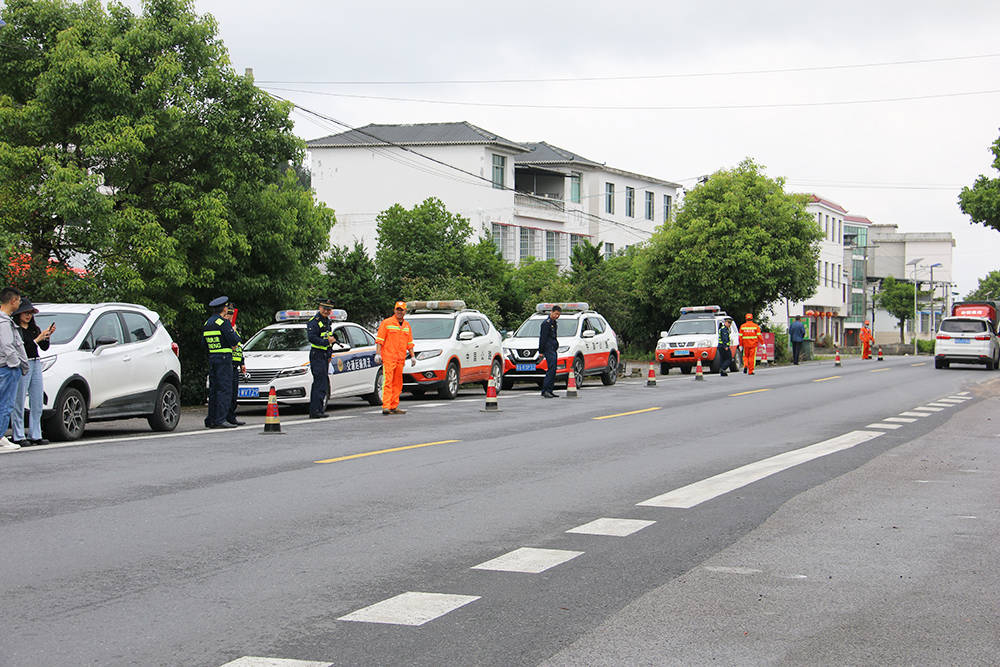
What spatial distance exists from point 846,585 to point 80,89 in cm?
1732

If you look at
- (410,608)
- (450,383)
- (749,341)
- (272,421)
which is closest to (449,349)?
(450,383)

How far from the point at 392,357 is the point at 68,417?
5.70 m

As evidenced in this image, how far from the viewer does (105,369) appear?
14.4 metres

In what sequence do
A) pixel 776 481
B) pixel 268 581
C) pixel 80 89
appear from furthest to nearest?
1. pixel 80 89
2. pixel 776 481
3. pixel 268 581

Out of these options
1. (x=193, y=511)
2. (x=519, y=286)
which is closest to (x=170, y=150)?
(x=193, y=511)

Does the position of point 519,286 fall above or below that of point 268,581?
above

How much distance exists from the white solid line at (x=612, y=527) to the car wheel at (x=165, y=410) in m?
9.03

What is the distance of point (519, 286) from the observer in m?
46.0

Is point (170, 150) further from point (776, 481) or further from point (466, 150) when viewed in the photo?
point (466, 150)

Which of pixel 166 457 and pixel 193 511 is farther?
pixel 166 457

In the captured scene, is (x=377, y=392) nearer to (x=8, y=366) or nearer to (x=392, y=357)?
(x=392, y=357)

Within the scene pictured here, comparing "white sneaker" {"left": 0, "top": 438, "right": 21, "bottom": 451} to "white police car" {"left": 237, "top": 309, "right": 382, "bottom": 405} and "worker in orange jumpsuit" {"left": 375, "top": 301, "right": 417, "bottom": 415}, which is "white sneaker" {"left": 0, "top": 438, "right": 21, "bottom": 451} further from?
"worker in orange jumpsuit" {"left": 375, "top": 301, "right": 417, "bottom": 415}

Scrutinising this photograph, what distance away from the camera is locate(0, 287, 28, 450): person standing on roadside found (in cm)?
1274

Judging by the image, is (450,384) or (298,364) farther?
(450,384)
